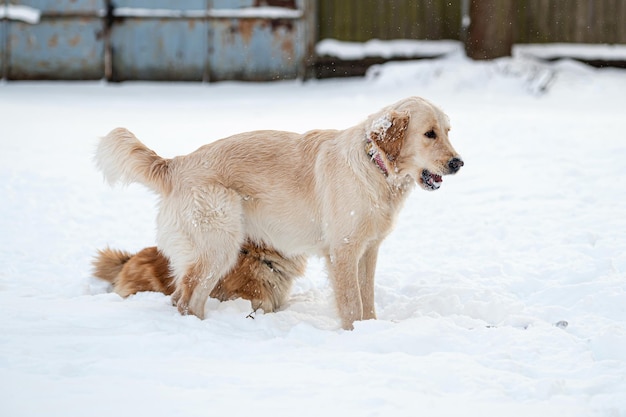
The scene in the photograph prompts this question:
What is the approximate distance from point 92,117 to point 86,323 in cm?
679

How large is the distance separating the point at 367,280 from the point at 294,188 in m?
0.79

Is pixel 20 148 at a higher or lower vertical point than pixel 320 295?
higher

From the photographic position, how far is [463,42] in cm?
1334

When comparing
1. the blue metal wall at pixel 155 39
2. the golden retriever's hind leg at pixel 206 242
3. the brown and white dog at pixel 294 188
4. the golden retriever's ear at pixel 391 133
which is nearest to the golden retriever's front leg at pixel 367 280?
the brown and white dog at pixel 294 188

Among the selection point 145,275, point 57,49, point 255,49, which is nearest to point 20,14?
point 57,49

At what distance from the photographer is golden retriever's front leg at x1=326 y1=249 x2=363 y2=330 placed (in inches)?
199

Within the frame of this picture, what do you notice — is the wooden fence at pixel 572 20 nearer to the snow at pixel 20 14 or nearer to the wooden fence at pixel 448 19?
the wooden fence at pixel 448 19

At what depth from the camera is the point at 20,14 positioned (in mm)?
12797

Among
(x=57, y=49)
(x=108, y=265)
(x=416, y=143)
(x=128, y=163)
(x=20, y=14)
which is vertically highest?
(x=20, y=14)

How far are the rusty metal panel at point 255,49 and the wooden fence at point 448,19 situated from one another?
22.5 inches

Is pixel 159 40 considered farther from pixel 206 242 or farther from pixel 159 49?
pixel 206 242

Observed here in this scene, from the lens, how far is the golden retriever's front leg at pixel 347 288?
5.05 metres

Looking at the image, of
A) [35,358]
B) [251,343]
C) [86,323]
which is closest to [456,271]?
[251,343]

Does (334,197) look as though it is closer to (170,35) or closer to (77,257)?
(77,257)
